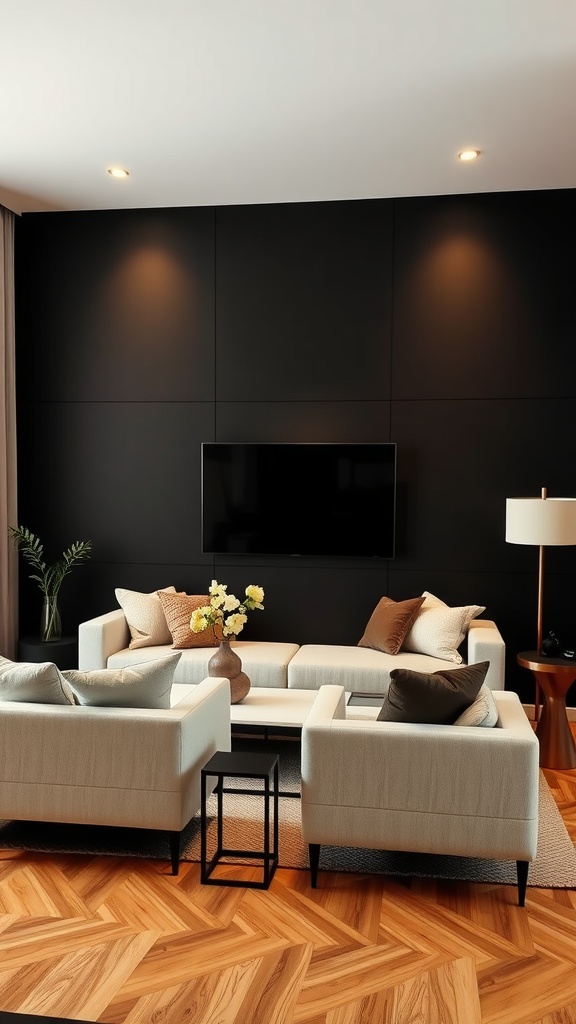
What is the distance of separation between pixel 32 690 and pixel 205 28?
9.00 ft

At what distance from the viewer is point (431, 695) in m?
3.15

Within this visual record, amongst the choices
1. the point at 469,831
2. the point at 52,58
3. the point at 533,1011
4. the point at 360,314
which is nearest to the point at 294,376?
the point at 360,314

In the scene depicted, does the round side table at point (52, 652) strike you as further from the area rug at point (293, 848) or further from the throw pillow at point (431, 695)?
the throw pillow at point (431, 695)

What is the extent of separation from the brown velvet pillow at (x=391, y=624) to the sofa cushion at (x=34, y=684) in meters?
2.31

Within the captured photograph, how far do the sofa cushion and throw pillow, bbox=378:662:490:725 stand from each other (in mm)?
1288

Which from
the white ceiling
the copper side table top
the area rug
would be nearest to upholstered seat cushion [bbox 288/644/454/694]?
the copper side table top

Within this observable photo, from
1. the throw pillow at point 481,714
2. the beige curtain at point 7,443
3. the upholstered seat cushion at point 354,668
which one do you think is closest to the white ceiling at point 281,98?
the beige curtain at point 7,443

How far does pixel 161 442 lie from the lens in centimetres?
599

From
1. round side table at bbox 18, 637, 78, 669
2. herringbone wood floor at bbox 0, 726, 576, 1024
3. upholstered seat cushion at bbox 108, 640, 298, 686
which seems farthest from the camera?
round side table at bbox 18, 637, 78, 669

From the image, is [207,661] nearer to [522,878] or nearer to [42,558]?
[42,558]

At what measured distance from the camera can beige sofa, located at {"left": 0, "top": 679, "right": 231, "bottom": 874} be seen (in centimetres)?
328

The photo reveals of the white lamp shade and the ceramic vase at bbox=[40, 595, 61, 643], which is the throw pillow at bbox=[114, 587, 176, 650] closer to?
the ceramic vase at bbox=[40, 595, 61, 643]

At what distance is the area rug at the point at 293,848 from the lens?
133 inches

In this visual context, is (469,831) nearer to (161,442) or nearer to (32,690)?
(32,690)
